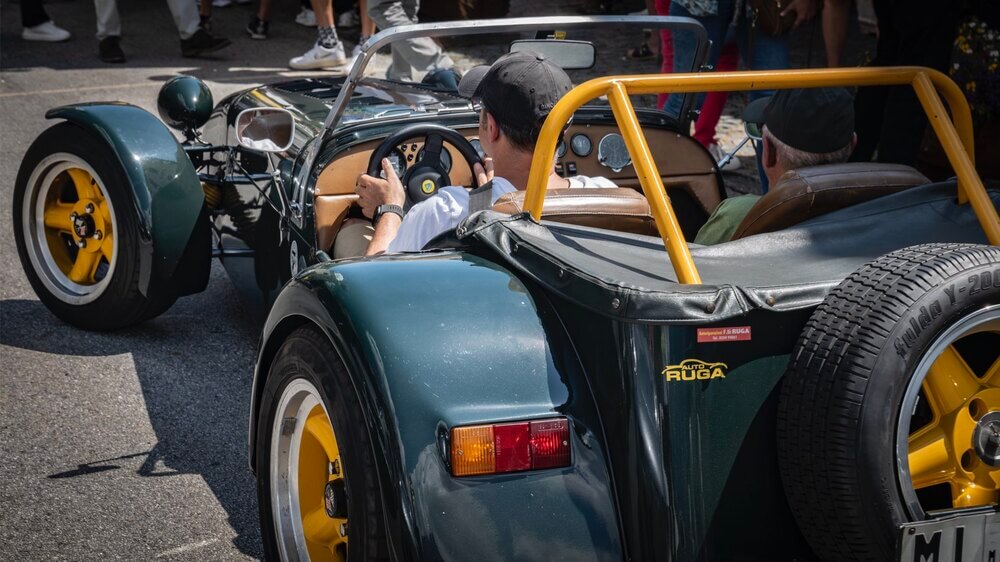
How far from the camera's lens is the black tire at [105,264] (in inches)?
172

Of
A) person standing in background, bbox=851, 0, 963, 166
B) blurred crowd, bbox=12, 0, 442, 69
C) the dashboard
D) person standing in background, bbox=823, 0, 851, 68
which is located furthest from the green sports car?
blurred crowd, bbox=12, 0, 442, 69

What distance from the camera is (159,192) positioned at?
4.33 meters

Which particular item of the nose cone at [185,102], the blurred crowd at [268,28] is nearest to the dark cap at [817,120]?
the nose cone at [185,102]

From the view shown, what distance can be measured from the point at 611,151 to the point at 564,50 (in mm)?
554

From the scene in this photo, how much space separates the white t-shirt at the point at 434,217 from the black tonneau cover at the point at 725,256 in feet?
1.92

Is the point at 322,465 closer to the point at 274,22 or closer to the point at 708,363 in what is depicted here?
the point at 708,363

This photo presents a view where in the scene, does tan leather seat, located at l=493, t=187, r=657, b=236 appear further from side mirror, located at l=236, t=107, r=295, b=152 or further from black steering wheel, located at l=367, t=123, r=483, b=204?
side mirror, located at l=236, t=107, r=295, b=152

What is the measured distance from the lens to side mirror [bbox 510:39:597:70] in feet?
12.4

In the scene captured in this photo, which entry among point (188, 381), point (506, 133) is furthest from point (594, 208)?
point (188, 381)

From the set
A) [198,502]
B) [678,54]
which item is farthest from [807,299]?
[678,54]

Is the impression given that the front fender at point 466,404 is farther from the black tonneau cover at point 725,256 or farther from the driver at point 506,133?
the driver at point 506,133

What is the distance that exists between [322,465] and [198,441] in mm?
1277

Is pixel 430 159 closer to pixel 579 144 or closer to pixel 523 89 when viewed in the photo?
pixel 579 144

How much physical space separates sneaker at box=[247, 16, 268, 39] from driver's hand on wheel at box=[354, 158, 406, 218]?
7.88m
